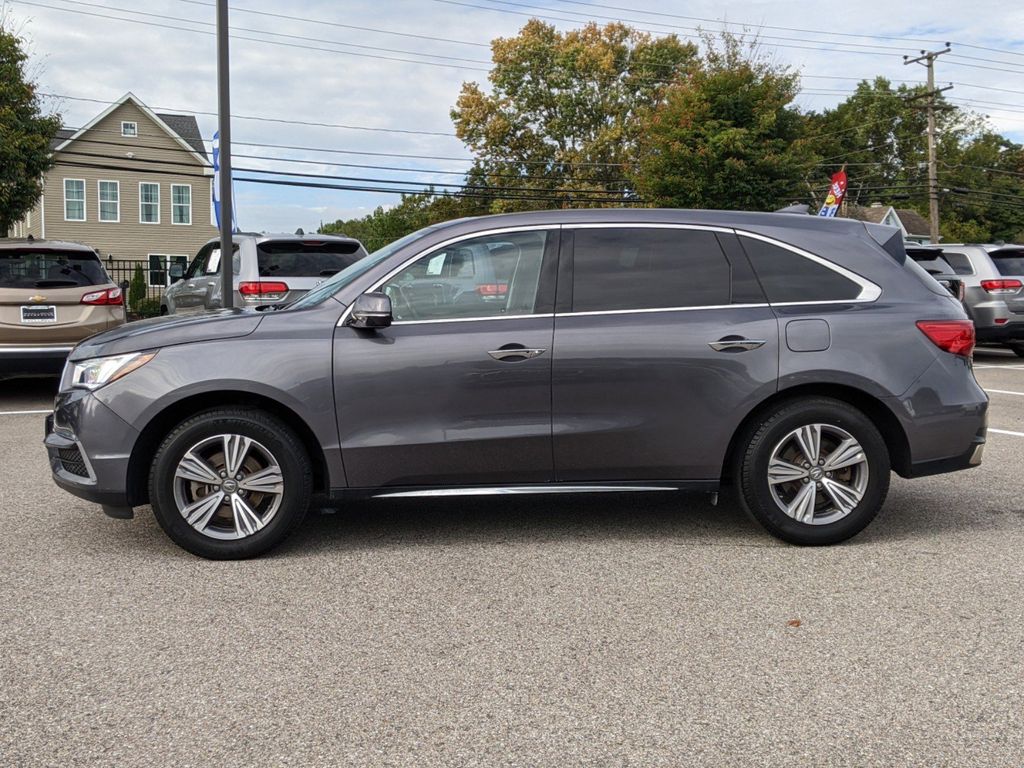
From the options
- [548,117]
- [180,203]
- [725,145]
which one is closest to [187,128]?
[180,203]

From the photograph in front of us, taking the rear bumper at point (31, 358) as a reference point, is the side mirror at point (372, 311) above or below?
above

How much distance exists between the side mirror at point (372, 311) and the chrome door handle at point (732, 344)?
5.33 feet

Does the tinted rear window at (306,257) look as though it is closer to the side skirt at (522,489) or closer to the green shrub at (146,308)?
the side skirt at (522,489)

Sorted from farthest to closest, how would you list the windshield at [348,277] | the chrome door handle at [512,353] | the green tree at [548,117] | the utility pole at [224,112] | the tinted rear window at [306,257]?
the green tree at [548,117] → the utility pole at [224,112] → the tinted rear window at [306,257] → the windshield at [348,277] → the chrome door handle at [512,353]

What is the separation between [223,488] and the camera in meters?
5.09

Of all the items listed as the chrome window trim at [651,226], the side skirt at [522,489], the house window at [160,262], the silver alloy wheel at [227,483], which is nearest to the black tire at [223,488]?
the silver alloy wheel at [227,483]

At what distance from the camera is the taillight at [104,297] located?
10.7 m

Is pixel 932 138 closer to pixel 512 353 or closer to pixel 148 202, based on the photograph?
pixel 148 202

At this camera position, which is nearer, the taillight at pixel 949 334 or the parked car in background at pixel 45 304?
the taillight at pixel 949 334

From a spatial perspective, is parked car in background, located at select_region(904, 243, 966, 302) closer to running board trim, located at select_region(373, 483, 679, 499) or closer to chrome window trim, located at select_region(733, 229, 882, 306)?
chrome window trim, located at select_region(733, 229, 882, 306)

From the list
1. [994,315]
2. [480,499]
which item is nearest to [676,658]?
[480,499]

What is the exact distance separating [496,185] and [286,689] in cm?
5059

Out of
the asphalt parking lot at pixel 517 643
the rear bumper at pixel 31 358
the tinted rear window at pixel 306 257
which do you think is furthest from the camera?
the tinted rear window at pixel 306 257

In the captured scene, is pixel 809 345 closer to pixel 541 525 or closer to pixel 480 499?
pixel 541 525
